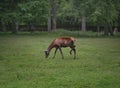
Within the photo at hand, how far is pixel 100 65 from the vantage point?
1619 cm

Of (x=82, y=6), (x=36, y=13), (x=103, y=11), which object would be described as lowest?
(x=36, y=13)

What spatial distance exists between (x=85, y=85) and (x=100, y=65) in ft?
16.1

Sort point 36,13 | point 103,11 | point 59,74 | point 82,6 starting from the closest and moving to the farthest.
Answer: point 59,74 → point 103,11 → point 82,6 → point 36,13

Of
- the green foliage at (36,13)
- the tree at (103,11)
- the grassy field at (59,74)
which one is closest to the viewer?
the grassy field at (59,74)

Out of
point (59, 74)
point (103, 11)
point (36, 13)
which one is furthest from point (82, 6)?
point (59, 74)

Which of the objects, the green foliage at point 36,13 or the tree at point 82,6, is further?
the green foliage at point 36,13

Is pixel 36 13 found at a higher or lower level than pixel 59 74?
higher

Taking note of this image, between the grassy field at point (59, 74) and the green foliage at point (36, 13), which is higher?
the green foliage at point (36, 13)

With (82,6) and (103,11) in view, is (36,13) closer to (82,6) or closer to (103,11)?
(82,6)

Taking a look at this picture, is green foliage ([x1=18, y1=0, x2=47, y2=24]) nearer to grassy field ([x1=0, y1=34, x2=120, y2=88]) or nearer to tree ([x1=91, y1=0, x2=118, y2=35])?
tree ([x1=91, y1=0, x2=118, y2=35])

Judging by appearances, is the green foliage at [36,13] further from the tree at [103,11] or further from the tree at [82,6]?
the tree at [103,11]

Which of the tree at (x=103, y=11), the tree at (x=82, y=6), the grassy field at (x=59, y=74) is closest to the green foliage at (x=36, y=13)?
the tree at (x=82, y=6)

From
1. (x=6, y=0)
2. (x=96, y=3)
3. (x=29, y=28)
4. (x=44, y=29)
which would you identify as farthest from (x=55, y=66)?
(x=44, y=29)

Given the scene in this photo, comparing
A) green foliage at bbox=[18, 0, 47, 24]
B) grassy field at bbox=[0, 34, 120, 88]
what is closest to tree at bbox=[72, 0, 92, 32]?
green foliage at bbox=[18, 0, 47, 24]
